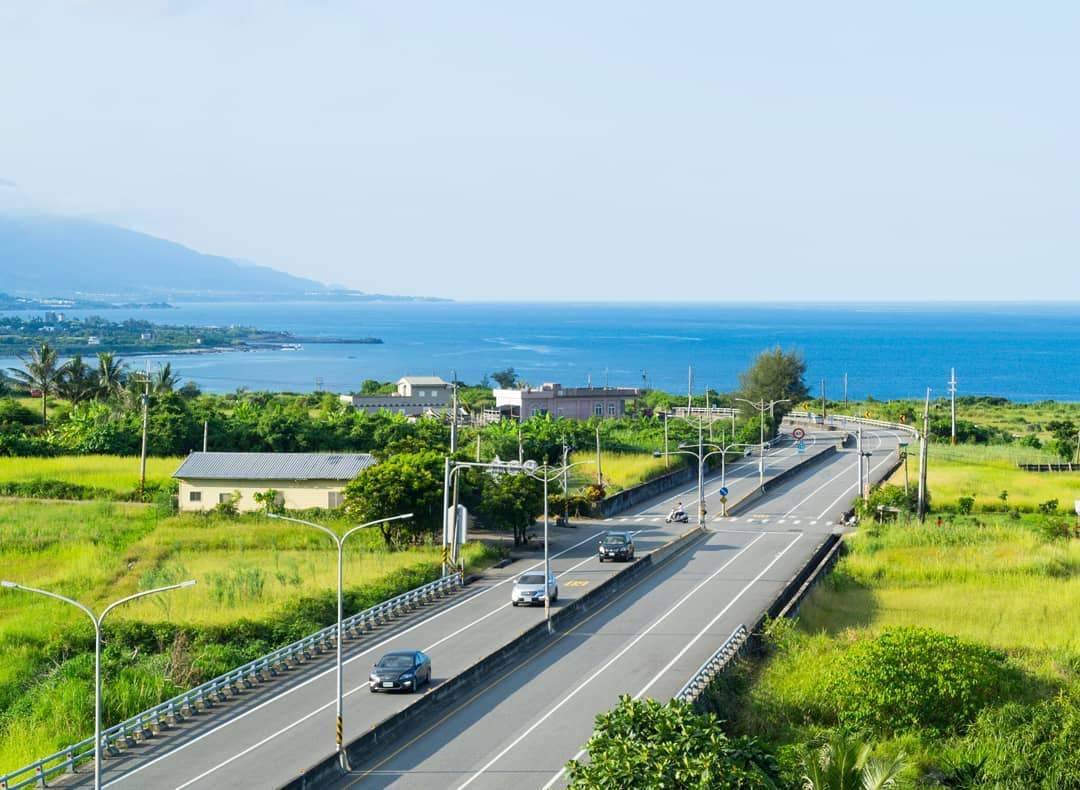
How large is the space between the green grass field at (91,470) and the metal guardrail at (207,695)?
3336cm

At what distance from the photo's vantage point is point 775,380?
132625 millimetres

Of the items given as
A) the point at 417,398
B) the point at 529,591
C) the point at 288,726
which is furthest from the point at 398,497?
the point at 417,398

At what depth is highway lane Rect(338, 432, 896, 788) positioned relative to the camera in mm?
31344

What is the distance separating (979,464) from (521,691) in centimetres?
6769

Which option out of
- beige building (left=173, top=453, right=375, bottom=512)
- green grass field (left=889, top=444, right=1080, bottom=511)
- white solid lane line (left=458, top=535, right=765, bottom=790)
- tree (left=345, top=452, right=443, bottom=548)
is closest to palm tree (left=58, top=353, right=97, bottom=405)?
beige building (left=173, top=453, right=375, bottom=512)

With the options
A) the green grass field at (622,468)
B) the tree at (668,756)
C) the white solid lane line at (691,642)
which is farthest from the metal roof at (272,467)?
the tree at (668,756)

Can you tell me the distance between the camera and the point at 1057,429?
114 m

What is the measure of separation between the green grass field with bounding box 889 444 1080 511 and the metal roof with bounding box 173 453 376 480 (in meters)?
34.6

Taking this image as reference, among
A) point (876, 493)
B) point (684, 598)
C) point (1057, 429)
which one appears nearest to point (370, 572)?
point (684, 598)

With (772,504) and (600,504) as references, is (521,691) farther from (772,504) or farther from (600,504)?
(772,504)

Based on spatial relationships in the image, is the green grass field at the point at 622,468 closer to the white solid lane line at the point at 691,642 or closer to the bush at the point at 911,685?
the white solid lane line at the point at 691,642

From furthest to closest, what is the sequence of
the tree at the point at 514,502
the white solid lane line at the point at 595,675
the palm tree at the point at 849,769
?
1. the tree at the point at 514,502
2. the white solid lane line at the point at 595,675
3. the palm tree at the point at 849,769

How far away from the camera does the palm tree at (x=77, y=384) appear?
11512 centimetres

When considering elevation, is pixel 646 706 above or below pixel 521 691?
above
